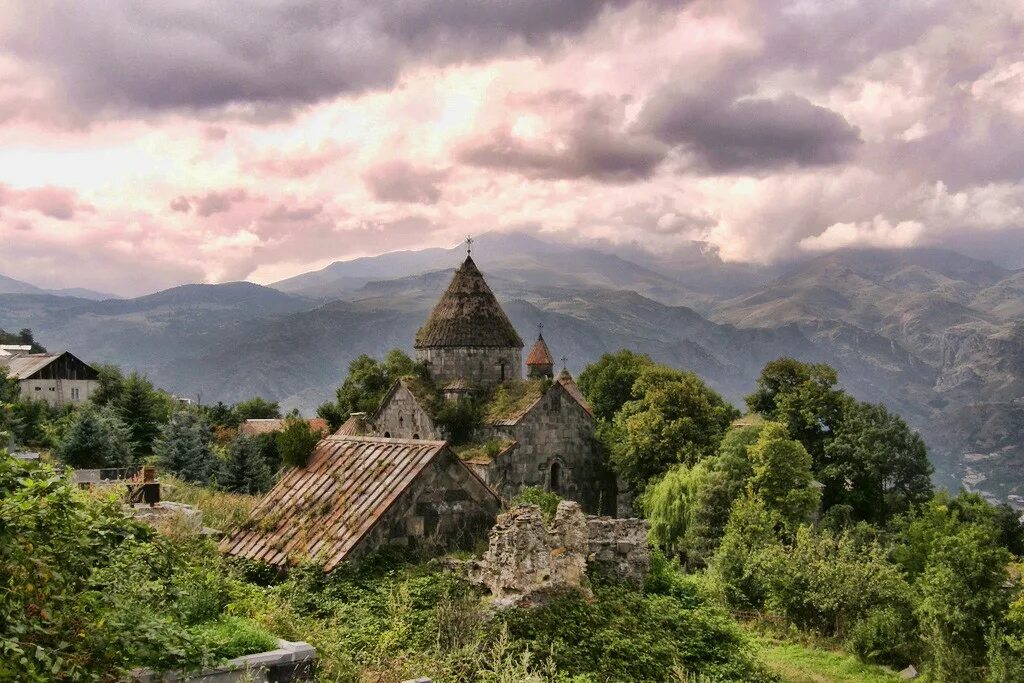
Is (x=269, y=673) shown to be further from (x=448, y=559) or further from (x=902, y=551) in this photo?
(x=902, y=551)

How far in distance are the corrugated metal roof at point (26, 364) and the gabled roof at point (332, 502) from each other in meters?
54.0

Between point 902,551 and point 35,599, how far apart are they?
1064 inches

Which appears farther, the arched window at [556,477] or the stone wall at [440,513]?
the arched window at [556,477]

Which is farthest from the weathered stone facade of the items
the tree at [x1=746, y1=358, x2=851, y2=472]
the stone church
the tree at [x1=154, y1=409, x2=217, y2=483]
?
the tree at [x1=746, y1=358, x2=851, y2=472]

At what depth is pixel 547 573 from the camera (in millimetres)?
9195

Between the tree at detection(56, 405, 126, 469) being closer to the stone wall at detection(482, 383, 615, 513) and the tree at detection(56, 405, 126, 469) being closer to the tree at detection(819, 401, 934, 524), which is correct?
the stone wall at detection(482, 383, 615, 513)

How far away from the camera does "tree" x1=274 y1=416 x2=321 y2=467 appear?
11.6 metres

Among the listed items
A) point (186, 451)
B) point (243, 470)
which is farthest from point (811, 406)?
point (186, 451)

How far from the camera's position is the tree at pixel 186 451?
3222 centimetres

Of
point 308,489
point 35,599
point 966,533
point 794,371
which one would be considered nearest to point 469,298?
point 794,371

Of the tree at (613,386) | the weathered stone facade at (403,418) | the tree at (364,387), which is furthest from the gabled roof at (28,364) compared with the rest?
the tree at (613,386)

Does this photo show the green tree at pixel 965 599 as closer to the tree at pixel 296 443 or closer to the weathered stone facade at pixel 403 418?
the tree at pixel 296 443

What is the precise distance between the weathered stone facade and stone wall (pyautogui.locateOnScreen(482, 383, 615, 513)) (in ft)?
7.96

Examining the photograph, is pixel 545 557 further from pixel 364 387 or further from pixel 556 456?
pixel 364 387
